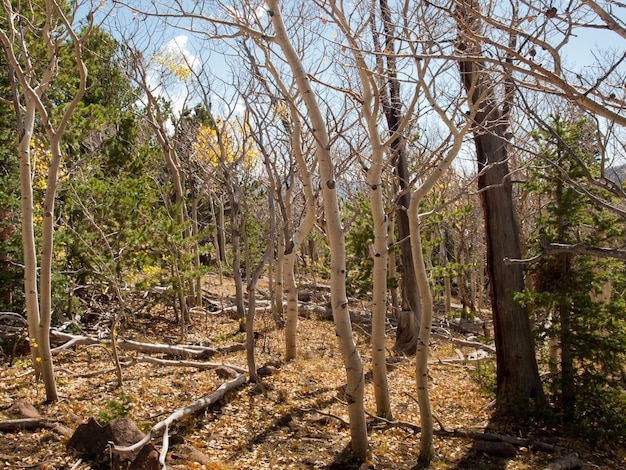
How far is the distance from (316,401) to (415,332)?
4139mm

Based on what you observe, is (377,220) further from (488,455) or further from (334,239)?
(488,455)

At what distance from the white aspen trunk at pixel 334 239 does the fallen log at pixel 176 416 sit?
5.89 ft

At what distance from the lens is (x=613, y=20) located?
2.70 metres

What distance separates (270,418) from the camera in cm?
648

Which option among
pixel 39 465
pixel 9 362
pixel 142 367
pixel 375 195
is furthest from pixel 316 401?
pixel 9 362

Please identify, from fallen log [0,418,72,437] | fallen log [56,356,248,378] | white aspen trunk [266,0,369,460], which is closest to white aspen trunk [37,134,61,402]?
fallen log [0,418,72,437]

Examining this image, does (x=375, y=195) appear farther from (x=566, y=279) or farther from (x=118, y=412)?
(x=118, y=412)

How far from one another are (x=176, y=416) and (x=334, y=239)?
8.76 ft

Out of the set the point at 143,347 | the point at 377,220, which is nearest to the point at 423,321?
the point at 377,220

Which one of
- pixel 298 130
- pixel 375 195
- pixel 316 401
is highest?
pixel 298 130

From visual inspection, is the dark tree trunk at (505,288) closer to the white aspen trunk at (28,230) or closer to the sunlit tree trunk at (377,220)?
the sunlit tree trunk at (377,220)

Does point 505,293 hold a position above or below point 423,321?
above

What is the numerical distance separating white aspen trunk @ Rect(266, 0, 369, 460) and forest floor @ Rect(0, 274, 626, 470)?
506 millimetres

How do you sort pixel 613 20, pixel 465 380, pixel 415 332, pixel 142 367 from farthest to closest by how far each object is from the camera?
pixel 415 332
pixel 465 380
pixel 142 367
pixel 613 20
